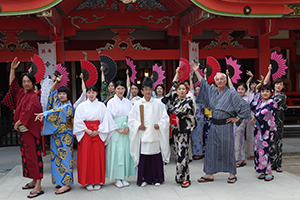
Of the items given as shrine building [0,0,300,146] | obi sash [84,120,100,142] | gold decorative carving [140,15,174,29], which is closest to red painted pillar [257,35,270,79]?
shrine building [0,0,300,146]

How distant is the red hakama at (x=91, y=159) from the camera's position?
4.79 m

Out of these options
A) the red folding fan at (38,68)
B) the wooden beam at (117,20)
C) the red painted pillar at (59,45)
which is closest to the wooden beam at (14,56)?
the red painted pillar at (59,45)

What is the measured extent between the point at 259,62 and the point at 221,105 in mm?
4158

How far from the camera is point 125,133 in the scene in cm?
501

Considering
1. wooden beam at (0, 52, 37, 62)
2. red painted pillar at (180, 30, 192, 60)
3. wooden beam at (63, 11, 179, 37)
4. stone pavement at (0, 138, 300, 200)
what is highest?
wooden beam at (63, 11, 179, 37)

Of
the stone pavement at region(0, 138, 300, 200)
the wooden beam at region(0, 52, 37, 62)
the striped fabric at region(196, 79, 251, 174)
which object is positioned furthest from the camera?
the wooden beam at region(0, 52, 37, 62)

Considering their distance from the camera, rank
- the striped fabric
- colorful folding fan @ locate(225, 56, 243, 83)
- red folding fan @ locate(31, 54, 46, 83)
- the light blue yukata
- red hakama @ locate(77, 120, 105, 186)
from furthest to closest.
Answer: colorful folding fan @ locate(225, 56, 243, 83) → red folding fan @ locate(31, 54, 46, 83) → the striped fabric → red hakama @ locate(77, 120, 105, 186) → the light blue yukata

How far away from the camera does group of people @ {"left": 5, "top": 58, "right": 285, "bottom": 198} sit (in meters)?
4.65

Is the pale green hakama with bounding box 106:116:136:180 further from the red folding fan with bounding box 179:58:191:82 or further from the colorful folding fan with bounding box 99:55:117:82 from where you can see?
the red folding fan with bounding box 179:58:191:82

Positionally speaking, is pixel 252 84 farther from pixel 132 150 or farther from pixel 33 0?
pixel 33 0

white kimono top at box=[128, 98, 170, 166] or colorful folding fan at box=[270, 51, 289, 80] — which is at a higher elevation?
colorful folding fan at box=[270, 51, 289, 80]

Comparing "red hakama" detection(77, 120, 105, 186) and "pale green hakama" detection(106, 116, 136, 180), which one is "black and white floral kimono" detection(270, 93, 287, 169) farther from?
"red hakama" detection(77, 120, 105, 186)

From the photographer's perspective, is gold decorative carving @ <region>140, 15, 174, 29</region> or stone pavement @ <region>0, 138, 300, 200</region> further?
gold decorative carving @ <region>140, 15, 174, 29</region>

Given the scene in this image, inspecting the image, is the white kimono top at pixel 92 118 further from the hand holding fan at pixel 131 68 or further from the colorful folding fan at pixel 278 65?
the colorful folding fan at pixel 278 65
